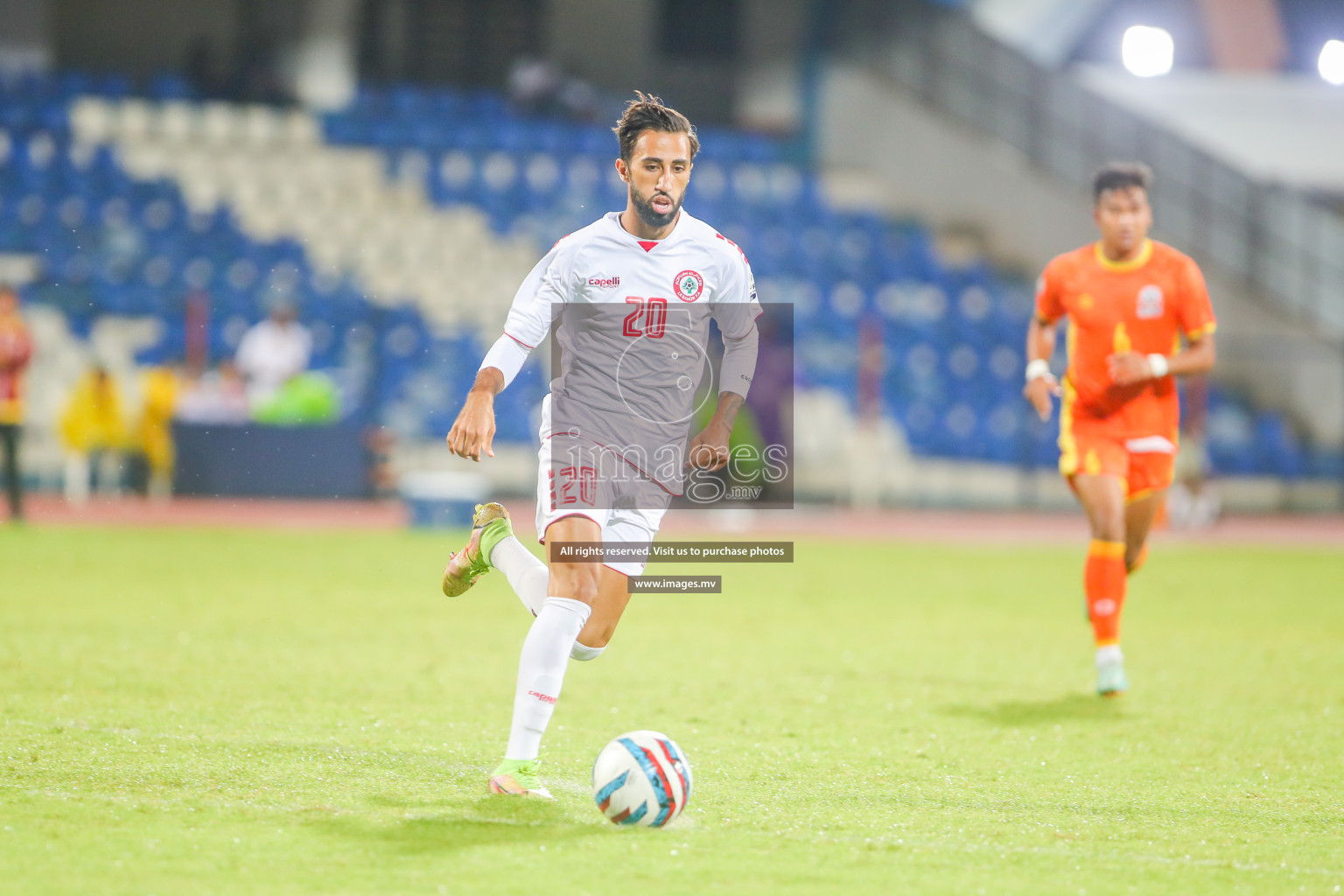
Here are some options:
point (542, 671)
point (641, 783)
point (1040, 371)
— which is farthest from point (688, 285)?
point (1040, 371)

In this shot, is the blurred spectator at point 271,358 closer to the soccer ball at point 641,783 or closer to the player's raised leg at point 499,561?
the player's raised leg at point 499,561

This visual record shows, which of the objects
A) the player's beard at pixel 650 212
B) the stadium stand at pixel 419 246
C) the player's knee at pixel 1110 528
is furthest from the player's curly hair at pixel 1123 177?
the stadium stand at pixel 419 246

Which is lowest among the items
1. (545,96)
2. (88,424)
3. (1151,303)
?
(88,424)

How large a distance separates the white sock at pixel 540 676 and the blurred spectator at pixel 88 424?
42.5 ft

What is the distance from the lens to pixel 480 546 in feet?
17.5

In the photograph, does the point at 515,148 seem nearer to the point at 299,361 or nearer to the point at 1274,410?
the point at 299,361

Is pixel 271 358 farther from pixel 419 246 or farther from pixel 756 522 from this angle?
pixel 756 522

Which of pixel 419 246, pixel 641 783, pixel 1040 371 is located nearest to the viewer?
pixel 641 783

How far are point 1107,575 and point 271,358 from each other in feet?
39.3

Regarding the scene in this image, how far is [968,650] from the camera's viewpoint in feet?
28.5

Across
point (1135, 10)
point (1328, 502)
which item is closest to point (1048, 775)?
point (1328, 502)

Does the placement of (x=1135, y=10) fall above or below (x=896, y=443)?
above

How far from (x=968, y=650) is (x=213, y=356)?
1240 centimetres

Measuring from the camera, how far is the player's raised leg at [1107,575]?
702cm
